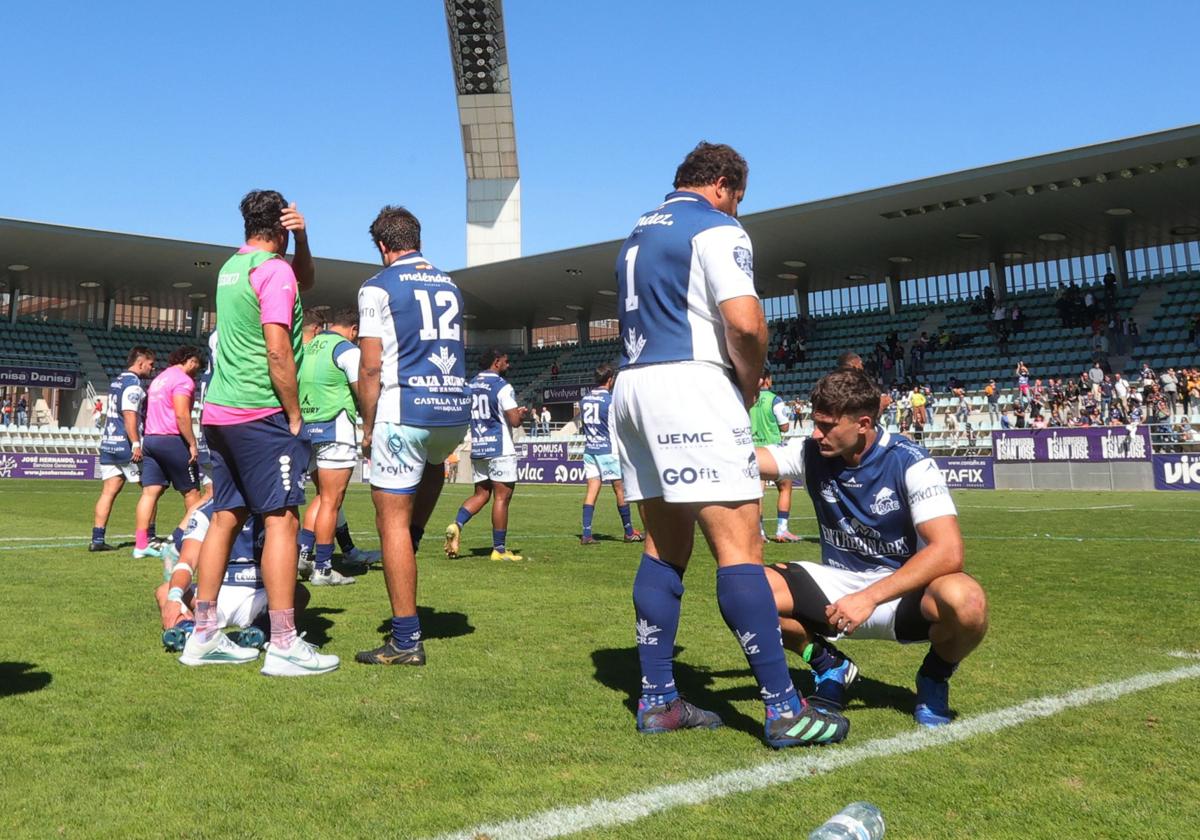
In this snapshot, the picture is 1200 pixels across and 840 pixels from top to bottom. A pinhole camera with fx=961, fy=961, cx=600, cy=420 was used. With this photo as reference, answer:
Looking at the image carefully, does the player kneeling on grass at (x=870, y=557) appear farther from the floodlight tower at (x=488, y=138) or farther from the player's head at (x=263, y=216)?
the floodlight tower at (x=488, y=138)

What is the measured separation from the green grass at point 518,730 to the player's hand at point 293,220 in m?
2.03

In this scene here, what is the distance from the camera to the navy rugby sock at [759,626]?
309cm

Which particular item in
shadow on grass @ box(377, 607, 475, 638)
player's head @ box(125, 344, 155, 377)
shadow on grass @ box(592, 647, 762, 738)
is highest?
player's head @ box(125, 344, 155, 377)

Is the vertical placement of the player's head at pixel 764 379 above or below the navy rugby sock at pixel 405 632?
above

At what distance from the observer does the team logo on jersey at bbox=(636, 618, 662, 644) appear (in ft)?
10.8

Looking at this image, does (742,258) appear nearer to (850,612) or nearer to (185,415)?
(850,612)

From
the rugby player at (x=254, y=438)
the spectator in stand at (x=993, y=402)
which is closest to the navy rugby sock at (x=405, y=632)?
the rugby player at (x=254, y=438)

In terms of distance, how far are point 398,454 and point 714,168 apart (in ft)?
6.34

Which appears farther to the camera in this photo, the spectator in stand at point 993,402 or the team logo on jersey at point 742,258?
the spectator in stand at point 993,402

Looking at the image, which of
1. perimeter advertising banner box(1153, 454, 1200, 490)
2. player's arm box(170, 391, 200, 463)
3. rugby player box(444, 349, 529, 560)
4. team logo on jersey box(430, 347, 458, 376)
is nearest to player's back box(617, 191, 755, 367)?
team logo on jersey box(430, 347, 458, 376)

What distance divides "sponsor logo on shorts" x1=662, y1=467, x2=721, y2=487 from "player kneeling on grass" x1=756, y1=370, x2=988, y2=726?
49cm

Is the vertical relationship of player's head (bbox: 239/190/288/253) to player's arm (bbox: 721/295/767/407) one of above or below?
above

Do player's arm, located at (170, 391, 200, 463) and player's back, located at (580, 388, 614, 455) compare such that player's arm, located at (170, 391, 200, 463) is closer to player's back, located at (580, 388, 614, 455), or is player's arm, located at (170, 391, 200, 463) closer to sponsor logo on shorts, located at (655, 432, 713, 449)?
player's back, located at (580, 388, 614, 455)

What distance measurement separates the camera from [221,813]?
2436 millimetres
